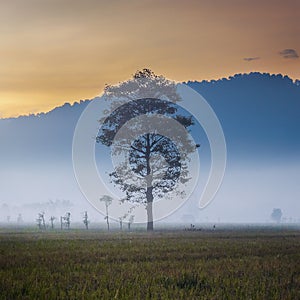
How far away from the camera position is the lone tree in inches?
2306


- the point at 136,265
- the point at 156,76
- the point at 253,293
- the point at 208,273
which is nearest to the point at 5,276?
the point at 136,265

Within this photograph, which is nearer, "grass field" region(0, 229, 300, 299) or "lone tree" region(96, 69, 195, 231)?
"grass field" region(0, 229, 300, 299)

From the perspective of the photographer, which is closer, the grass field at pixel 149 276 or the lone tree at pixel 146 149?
the grass field at pixel 149 276

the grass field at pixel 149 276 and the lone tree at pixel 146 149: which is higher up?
the lone tree at pixel 146 149

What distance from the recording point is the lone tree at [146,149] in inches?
2306

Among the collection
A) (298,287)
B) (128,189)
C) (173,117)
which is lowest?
(298,287)

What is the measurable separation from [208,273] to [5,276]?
17.1ft

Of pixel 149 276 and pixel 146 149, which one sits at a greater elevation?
pixel 146 149

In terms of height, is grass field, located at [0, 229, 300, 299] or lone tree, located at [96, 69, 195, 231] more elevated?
lone tree, located at [96, 69, 195, 231]

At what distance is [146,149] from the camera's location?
5866 cm

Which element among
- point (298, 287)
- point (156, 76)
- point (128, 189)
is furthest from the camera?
point (156, 76)

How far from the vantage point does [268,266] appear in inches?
671

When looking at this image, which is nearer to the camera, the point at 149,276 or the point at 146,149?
the point at 149,276

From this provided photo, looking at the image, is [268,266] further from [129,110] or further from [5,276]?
[129,110]
